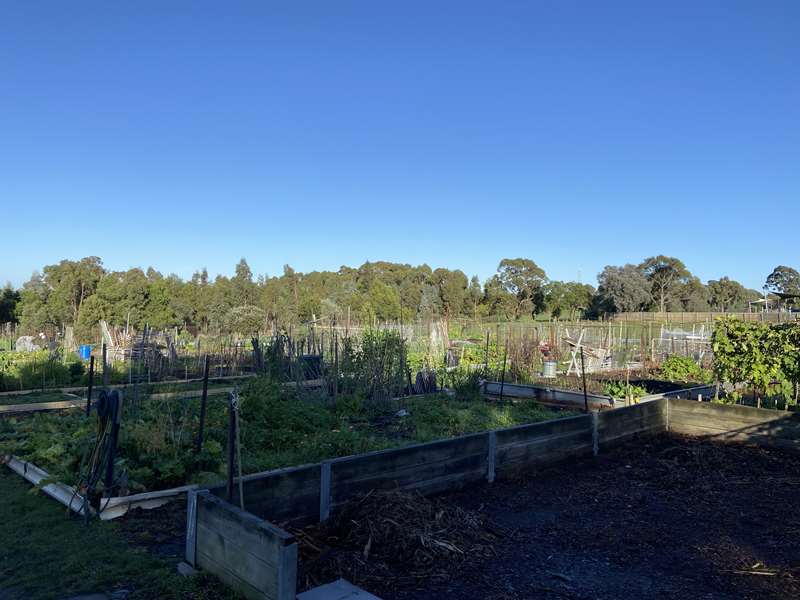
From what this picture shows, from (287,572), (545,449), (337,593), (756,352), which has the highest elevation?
(756,352)

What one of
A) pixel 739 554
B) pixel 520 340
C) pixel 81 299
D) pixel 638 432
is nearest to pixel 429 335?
pixel 520 340

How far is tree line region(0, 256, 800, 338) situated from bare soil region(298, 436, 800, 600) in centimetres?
2049

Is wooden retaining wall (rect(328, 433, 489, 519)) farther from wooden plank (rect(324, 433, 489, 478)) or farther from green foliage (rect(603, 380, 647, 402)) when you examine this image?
green foliage (rect(603, 380, 647, 402))

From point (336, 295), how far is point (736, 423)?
38278 mm

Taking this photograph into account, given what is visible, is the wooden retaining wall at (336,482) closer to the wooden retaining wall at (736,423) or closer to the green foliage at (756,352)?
Answer: the wooden retaining wall at (736,423)

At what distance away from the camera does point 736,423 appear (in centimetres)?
798

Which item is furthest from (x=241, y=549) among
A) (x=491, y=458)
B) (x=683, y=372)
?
(x=683, y=372)

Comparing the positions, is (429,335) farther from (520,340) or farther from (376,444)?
(376,444)

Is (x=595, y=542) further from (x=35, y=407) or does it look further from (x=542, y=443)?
(x=35, y=407)

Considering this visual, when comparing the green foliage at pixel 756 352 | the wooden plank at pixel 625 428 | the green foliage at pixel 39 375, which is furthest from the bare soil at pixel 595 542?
the green foliage at pixel 39 375

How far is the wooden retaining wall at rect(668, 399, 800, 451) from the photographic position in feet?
24.5

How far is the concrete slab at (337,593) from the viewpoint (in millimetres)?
3258

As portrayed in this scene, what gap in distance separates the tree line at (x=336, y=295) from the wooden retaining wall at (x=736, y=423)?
58.9 feet

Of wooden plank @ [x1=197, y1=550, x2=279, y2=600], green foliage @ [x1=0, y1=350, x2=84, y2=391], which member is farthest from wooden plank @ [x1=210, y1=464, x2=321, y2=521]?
green foliage @ [x1=0, y1=350, x2=84, y2=391]
